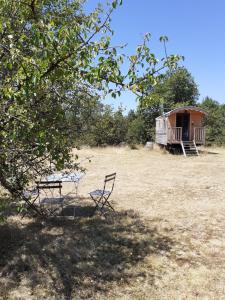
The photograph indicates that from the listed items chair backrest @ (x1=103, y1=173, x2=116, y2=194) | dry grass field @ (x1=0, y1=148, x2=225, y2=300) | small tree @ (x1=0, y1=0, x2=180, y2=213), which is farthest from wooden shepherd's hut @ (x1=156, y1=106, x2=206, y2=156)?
small tree @ (x1=0, y1=0, x2=180, y2=213)

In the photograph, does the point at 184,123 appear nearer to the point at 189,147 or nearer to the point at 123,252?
the point at 189,147

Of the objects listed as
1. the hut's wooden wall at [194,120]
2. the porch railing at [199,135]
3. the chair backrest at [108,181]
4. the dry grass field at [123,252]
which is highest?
the hut's wooden wall at [194,120]

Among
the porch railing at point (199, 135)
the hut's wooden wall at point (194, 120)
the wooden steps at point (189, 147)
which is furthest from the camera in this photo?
the hut's wooden wall at point (194, 120)

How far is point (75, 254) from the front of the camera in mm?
5789

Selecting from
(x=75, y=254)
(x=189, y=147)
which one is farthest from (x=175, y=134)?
(x=75, y=254)

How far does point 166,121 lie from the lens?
23.5 m

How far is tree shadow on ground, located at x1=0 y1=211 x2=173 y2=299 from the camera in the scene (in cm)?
478

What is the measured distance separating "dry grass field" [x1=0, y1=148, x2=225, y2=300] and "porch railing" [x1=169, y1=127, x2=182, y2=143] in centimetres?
1316

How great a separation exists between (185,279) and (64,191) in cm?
667

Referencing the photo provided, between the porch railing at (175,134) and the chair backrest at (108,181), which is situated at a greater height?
the porch railing at (175,134)

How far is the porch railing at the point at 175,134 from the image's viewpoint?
74.7 ft

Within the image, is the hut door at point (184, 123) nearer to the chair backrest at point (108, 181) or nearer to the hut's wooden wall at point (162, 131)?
the hut's wooden wall at point (162, 131)

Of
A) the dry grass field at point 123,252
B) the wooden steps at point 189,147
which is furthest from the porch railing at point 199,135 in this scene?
the dry grass field at point 123,252

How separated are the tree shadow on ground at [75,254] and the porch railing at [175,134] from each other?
51.3 feet
